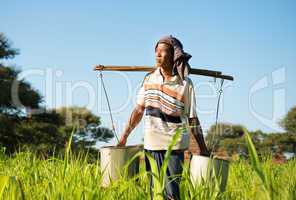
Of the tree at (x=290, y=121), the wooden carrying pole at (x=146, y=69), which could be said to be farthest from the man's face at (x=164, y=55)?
the tree at (x=290, y=121)

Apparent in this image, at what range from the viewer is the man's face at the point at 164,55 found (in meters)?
2.95

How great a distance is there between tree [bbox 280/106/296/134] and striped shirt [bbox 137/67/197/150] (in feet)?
61.4

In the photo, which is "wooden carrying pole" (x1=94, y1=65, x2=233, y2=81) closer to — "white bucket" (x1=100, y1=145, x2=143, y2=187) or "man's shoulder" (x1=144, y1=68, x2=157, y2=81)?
"man's shoulder" (x1=144, y1=68, x2=157, y2=81)

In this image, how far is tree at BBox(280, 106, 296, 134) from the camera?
70.0ft

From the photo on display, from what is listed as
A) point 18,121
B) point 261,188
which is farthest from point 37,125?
point 261,188

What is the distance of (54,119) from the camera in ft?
49.9

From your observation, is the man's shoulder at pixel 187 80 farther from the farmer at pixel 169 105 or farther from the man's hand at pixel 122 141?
the man's hand at pixel 122 141

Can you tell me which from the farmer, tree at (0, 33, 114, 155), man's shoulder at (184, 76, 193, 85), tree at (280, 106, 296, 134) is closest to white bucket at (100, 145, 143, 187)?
the farmer

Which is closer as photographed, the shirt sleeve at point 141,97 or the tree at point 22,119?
the shirt sleeve at point 141,97

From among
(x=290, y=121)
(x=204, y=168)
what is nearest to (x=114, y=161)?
(x=204, y=168)

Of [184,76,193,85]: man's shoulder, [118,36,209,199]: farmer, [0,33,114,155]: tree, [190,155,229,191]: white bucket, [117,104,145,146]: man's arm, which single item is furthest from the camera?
[0,33,114,155]: tree

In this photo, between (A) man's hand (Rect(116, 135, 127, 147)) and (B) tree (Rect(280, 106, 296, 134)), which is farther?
(B) tree (Rect(280, 106, 296, 134))

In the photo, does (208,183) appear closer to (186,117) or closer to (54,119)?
(186,117)

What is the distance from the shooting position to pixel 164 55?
9.65 ft
